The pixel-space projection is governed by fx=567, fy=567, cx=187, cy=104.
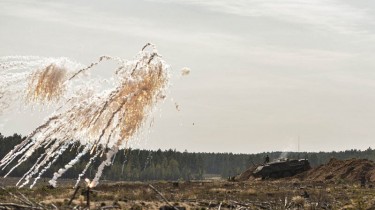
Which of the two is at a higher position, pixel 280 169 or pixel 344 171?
pixel 280 169

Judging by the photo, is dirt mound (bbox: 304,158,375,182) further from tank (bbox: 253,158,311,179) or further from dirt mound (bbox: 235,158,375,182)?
tank (bbox: 253,158,311,179)

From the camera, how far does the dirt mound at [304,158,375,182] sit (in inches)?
2427

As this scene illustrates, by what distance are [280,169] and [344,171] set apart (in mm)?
8602

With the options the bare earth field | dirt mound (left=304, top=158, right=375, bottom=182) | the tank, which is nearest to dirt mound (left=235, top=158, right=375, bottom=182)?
dirt mound (left=304, top=158, right=375, bottom=182)

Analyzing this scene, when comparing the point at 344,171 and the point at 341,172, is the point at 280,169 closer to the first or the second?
the point at 341,172

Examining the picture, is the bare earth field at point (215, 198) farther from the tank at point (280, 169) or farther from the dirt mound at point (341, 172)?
the tank at point (280, 169)

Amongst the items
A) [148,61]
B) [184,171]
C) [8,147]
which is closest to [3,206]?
[148,61]

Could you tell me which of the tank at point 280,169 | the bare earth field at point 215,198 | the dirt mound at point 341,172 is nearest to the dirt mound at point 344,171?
the dirt mound at point 341,172

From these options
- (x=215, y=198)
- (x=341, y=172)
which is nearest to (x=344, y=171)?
(x=341, y=172)

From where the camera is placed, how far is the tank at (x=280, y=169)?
69875mm

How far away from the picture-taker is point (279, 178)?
68250 mm

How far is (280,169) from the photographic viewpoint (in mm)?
70688

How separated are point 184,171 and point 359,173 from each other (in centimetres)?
13884

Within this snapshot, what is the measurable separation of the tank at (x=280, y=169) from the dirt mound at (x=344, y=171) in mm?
2507
